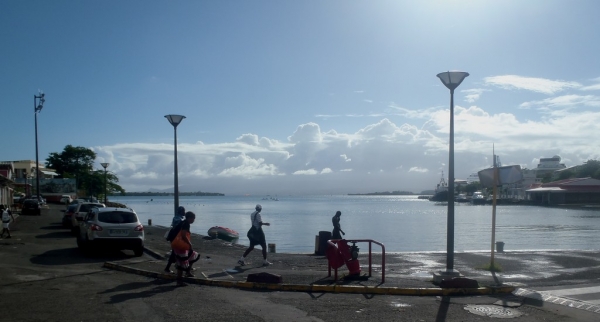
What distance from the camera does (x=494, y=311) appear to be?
9.52 metres

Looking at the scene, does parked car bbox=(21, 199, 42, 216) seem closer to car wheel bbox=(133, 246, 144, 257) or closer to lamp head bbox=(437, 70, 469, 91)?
car wheel bbox=(133, 246, 144, 257)

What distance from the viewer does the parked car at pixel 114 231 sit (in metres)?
17.3

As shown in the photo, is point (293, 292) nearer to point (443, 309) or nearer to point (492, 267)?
point (443, 309)

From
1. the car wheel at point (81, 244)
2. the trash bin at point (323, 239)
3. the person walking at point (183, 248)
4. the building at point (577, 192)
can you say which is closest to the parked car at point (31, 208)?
the car wheel at point (81, 244)

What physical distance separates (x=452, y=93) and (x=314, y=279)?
5.26 m

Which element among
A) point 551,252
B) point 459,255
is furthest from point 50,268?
point 551,252

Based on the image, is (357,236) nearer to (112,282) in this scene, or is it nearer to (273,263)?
(273,263)

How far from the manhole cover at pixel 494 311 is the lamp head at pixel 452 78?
16.7ft

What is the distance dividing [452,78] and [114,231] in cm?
1107

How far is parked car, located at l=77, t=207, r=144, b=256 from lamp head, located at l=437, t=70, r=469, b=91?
10338mm

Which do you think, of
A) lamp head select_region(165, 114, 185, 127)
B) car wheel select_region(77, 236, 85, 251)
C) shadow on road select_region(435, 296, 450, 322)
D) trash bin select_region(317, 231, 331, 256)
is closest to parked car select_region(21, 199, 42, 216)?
car wheel select_region(77, 236, 85, 251)

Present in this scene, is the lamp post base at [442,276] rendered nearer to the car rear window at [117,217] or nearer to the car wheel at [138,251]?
the car wheel at [138,251]

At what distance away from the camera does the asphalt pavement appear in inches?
356

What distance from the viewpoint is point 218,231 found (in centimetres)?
3641
